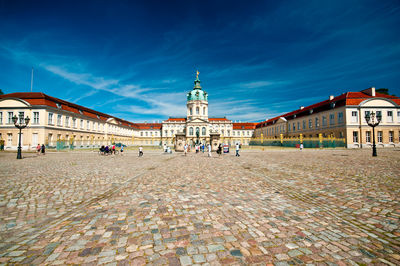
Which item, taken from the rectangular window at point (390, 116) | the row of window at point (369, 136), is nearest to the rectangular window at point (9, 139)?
the row of window at point (369, 136)

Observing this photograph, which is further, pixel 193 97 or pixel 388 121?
pixel 193 97

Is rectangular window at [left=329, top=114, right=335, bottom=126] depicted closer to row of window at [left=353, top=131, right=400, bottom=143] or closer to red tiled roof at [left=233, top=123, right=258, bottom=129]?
row of window at [left=353, top=131, right=400, bottom=143]

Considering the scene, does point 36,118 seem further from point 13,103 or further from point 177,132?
point 177,132

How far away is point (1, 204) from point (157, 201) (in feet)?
12.7

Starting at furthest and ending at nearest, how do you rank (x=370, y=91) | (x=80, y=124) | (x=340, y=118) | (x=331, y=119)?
(x=80, y=124) < (x=331, y=119) < (x=370, y=91) < (x=340, y=118)

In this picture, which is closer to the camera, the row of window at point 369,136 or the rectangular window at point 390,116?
the row of window at point 369,136

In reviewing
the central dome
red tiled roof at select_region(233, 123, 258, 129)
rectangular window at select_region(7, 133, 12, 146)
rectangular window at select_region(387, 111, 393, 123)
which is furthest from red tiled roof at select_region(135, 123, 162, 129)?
rectangular window at select_region(387, 111, 393, 123)

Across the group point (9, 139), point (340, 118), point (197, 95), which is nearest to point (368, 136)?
point (340, 118)

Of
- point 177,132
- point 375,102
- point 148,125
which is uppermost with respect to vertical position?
point 148,125

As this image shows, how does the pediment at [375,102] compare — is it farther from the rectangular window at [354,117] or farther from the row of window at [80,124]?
the row of window at [80,124]

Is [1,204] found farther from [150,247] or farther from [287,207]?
[287,207]

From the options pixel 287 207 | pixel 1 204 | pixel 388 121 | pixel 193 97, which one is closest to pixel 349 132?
pixel 388 121

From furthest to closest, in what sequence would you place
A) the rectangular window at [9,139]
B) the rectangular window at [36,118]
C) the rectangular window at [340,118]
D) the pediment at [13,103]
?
the rectangular window at [340,118] → the rectangular window at [9,139] → the pediment at [13,103] → the rectangular window at [36,118]

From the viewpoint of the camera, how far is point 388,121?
36.2 meters
